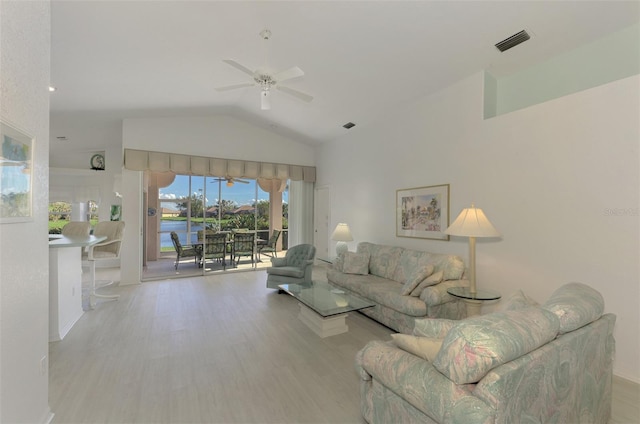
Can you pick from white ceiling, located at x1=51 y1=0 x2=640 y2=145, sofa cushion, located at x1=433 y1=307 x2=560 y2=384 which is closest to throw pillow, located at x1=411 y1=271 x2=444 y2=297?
sofa cushion, located at x1=433 y1=307 x2=560 y2=384

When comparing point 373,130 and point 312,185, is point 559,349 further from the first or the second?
point 312,185

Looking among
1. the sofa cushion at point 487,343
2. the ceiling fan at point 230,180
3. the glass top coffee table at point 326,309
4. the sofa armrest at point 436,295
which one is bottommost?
the glass top coffee table at point 326,309

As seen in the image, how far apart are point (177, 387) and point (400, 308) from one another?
2.33 meters

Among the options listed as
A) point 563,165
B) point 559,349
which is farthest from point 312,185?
point 559,349

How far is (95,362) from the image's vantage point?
2.70 meters

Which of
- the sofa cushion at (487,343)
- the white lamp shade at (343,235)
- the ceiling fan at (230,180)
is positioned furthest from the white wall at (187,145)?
the sofa cushion at (487,343)

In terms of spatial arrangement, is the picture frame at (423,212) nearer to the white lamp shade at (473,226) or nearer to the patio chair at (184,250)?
the white lamp shade at (473,226)

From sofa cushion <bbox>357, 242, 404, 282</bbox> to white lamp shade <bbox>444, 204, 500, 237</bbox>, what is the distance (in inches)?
53.3

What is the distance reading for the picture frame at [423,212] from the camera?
13.5ft

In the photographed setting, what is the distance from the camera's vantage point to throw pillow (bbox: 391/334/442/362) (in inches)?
60.1

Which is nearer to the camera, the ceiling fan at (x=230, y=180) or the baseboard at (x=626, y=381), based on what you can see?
Answer: the baseboard at (x=626, y=381)

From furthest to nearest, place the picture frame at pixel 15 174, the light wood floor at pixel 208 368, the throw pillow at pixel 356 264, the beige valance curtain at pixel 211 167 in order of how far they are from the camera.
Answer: the beige valance curtain at pixel 211 167 < the throw pillow at pixel 356 264 < the light wood floor at pixel 208 368 < the picture frame at pixel 15 174

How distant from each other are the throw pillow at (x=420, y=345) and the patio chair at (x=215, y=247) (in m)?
5.59

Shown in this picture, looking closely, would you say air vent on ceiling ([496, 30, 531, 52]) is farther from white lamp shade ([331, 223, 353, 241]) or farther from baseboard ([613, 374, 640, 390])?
white lamp shade ([331, 223, 353, 241])
